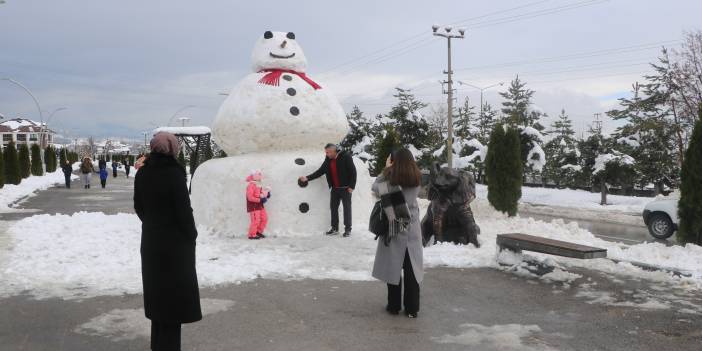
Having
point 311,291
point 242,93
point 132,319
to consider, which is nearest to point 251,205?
point 242,93

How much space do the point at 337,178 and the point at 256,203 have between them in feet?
4.76

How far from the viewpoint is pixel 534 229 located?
10812 millimetres

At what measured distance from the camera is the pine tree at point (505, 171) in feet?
43.7

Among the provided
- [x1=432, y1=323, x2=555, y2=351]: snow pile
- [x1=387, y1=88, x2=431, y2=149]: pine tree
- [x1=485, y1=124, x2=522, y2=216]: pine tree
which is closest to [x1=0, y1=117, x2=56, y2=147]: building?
[x1=387, y1=88, x2=431, y2=149]: pine tree

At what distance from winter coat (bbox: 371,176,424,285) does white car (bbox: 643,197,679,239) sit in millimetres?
9631

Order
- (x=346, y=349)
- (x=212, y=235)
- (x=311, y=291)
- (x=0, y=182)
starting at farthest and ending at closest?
(x=0, y=182) → (x=212, y=235) → (x=311, y=291) → (x=346, y=349)

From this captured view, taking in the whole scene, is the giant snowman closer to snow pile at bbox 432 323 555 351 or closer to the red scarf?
the red scarf

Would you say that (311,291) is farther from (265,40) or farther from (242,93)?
(265,40)

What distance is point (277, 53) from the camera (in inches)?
418

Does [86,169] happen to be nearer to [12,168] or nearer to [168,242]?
[12,168]

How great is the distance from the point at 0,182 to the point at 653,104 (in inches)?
1089

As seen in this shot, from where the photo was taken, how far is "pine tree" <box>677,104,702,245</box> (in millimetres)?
8133

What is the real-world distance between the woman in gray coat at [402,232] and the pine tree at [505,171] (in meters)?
8.84

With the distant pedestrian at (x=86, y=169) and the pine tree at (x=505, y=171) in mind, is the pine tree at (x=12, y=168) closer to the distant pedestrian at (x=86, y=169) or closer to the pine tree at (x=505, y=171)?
the distant pedestrian at (x=86, y=169)
